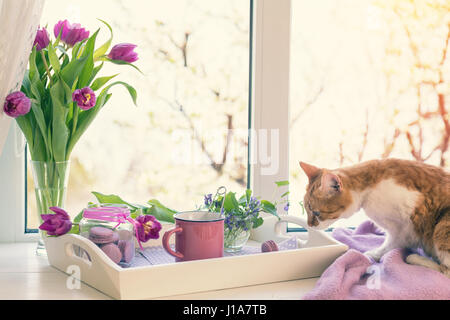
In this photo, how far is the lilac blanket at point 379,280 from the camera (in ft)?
3.33

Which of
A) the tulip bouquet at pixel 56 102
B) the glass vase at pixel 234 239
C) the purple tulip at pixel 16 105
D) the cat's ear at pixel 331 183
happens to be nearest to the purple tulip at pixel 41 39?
the tulip bouquet at pixel 56 102

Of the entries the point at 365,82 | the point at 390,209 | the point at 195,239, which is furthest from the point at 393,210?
the point at 365,82

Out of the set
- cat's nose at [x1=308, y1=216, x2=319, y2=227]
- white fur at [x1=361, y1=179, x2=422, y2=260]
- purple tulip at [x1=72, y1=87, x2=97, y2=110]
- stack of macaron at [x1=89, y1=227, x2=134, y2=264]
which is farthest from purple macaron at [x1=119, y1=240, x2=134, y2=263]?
white fur at [x1=361, y1=179, x2=422, y2=260]

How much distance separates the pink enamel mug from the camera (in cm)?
112

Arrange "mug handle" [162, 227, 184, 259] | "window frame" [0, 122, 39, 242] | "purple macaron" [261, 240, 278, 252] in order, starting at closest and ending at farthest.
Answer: "mug handle" [162, 227, 184, 259] → "purple macaron" [261, 240, 278, 252] → "window frame" [0, 122, 39, 242]

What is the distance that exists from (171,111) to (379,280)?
2.75ft

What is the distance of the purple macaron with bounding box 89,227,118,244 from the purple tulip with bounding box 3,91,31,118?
0.32 metres

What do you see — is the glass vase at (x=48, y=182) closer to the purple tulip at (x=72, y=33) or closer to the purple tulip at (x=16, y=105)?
the purple tulip at (x=16, y=105)

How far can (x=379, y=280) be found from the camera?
3.62ft

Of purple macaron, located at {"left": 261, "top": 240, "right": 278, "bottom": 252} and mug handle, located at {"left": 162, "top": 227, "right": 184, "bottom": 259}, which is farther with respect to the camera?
purple macaron, located at {"left": 261, "top": 240, "right": 278, "bottom": 252}

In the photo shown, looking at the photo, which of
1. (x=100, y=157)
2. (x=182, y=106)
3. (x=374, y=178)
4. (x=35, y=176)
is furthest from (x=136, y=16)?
(x=374, y=178)

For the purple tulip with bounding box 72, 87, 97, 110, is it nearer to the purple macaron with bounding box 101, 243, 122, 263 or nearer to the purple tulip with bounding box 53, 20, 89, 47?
the purple tulip with bounding box 53, 20, 89, 47

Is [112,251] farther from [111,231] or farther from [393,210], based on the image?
[393,210]

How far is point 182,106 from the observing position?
1666mm
